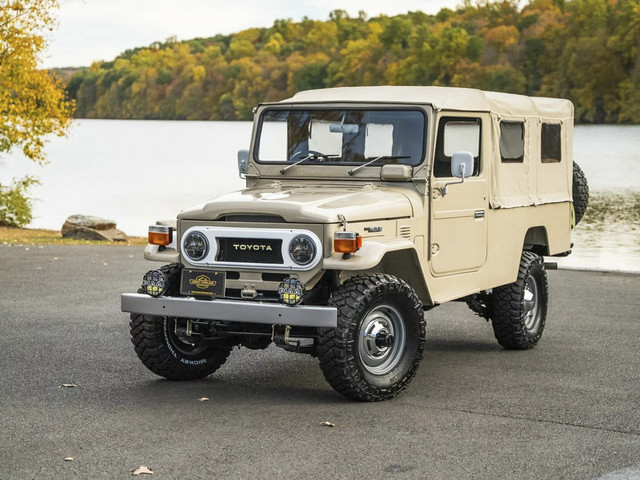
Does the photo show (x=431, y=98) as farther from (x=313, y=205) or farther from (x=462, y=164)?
(x=313, y=205)

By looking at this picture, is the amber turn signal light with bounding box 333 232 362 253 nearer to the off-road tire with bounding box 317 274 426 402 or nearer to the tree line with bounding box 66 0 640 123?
the off-road tire with bounding box 317 274 426 402

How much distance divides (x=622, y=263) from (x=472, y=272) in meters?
15.5

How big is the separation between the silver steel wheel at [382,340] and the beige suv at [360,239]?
0.01 metres

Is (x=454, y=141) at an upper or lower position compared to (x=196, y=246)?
upper

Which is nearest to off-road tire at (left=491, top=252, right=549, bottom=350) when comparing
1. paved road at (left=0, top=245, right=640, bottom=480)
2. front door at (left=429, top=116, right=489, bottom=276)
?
paved road at (left=0, top=245, right=640, bottom=480)

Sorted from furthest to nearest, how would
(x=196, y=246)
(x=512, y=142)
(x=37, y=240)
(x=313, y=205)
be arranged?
(x=37, y=240) < (x=512, y=142) < (x=196, y=246) < (x=313, y=205)

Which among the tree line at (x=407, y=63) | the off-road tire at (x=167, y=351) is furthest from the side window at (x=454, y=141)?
the tree line at (x=407, y=63)

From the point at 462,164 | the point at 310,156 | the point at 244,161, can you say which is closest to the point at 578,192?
the point at 462,164

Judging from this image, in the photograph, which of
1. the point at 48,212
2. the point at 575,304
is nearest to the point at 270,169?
the point at 575,304

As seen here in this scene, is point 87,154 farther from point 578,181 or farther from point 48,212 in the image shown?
point 578,181

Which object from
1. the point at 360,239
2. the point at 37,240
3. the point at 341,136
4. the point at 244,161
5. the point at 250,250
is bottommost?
the point at 37,240

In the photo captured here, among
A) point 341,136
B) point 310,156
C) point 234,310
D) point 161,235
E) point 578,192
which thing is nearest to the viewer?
point 234,310

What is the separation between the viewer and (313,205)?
7852 millimetres

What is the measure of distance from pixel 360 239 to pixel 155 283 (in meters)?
1.58
